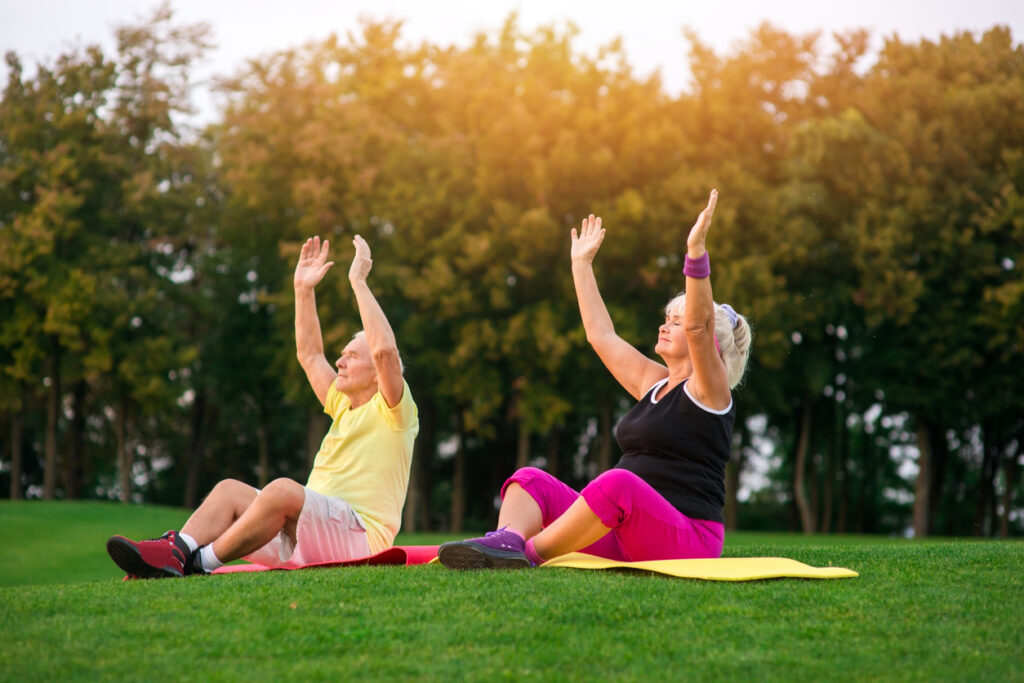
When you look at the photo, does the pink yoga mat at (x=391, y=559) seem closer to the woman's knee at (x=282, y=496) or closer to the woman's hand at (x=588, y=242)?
the woman's knee at (x=282, y=496)

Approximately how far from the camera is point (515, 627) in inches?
171

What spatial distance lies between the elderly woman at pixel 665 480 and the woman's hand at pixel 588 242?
0.80 metres

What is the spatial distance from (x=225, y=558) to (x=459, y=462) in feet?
65.4

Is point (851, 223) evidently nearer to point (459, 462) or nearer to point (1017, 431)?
point (1017, 431)

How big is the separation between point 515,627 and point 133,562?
231 centimetres

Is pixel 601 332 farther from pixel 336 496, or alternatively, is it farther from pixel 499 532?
pixel 336 496

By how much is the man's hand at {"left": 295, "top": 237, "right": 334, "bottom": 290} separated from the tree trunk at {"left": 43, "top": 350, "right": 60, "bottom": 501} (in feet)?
61.0

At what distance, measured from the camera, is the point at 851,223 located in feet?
72.8

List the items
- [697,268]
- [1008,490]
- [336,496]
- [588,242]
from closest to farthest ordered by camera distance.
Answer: [697,268]
[336,496]
[588,242]
[1008,490]

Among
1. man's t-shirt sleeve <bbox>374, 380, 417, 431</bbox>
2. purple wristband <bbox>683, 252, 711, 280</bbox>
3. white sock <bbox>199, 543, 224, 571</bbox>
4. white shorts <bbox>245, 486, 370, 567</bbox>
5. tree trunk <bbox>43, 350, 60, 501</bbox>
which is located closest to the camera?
purple wristband <bbox>683, 252, 711, 280</bbox>

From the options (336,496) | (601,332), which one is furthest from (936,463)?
(336,496)

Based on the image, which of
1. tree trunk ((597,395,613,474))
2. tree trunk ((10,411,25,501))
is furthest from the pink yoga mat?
tree trunk ((10,411,25,501))

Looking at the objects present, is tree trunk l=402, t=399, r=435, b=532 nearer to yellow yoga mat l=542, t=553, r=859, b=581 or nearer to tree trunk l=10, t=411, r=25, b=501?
tree trunk l=10, t=411, r=25, b=501

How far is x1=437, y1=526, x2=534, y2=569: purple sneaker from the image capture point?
529cm
